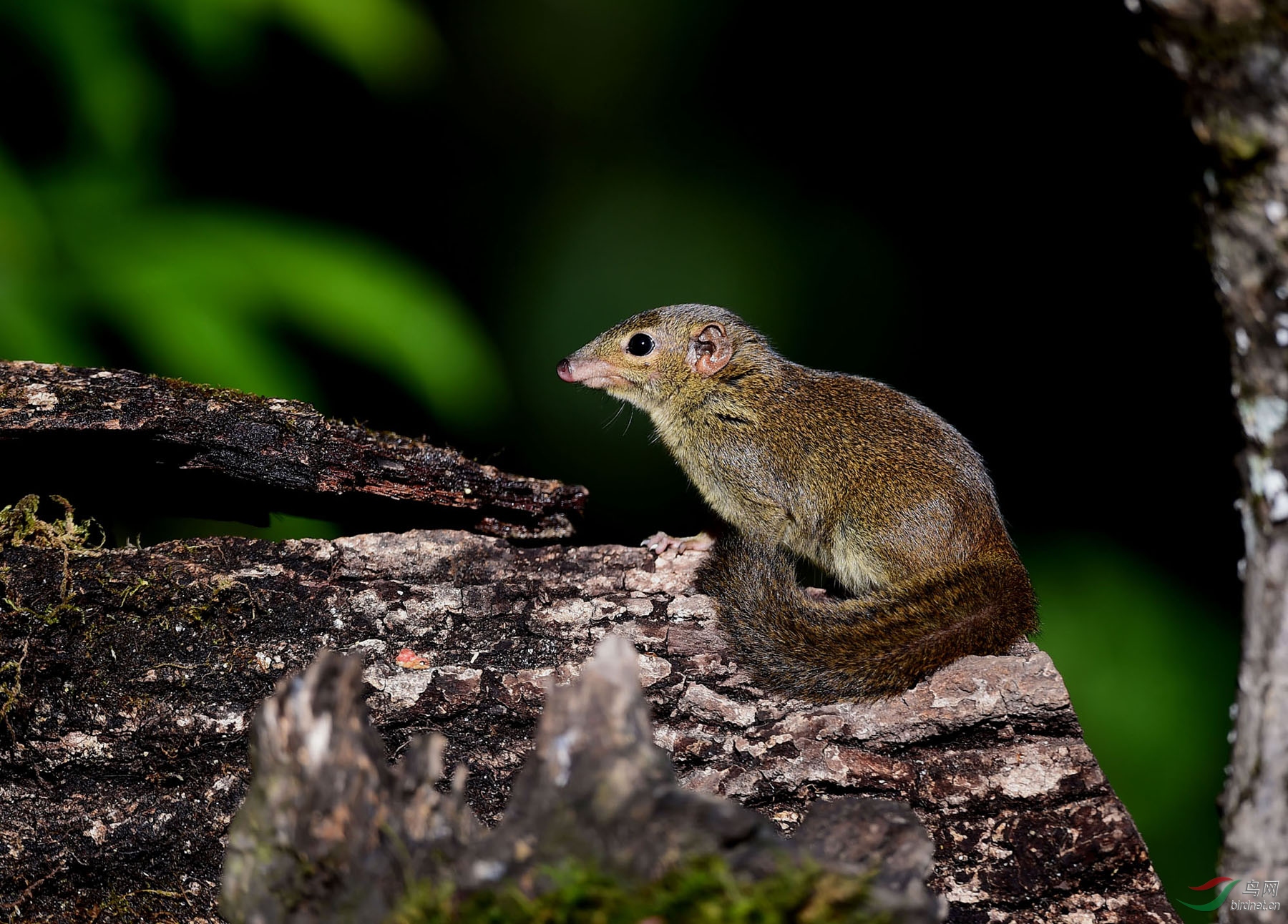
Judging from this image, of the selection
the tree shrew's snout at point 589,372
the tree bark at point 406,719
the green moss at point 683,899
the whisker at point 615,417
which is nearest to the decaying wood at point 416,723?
the tree bark at point 406,719

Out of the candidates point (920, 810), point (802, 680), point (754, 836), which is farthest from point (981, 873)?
point (754, 836)

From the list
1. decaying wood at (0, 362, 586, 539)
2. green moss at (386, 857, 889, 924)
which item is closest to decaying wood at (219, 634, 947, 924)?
green moss at (386, 857, 889, 924)

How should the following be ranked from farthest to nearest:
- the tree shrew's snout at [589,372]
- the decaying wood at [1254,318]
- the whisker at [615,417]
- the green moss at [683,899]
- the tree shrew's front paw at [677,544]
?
the whisker at [615,417] → the tree shrew's snout at [589,372] → the tree shrew's front paw at [677,544] → the decaying wood at [1254,318] → the green moss at [683,899]

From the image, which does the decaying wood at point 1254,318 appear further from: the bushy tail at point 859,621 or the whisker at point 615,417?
the whisker at point 615,417

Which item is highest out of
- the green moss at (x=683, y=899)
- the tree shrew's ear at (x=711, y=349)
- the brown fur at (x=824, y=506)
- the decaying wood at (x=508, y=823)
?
the tree shrew's ear at (x=711, y=349)

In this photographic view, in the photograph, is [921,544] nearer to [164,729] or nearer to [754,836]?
[754,836]

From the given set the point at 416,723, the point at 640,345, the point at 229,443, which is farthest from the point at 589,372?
the point at 416,723
